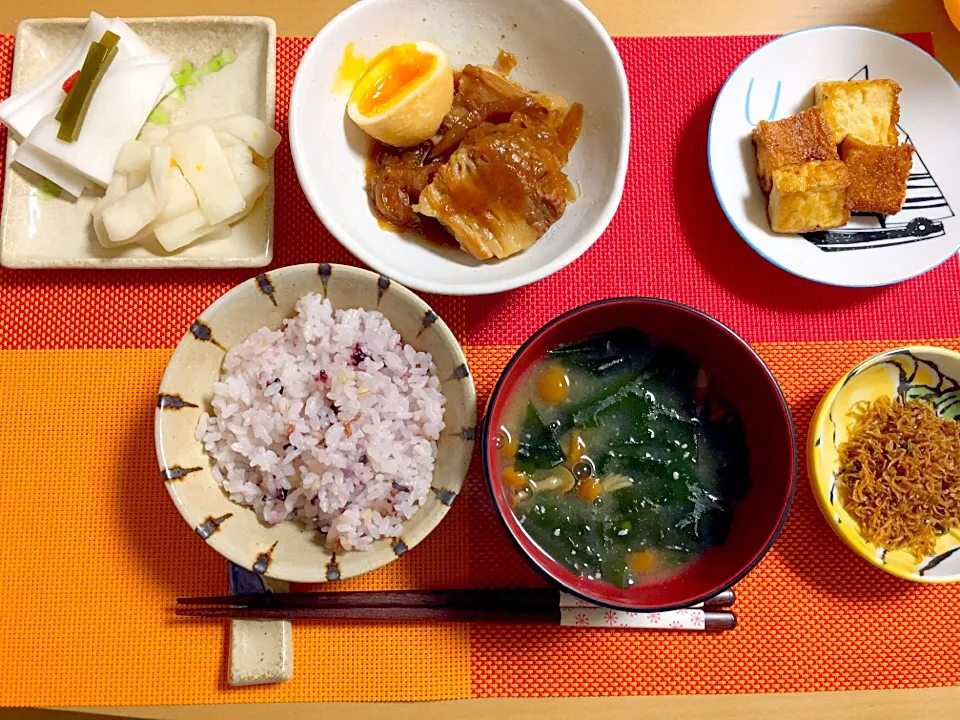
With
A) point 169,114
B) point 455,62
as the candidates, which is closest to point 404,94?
point 455,62

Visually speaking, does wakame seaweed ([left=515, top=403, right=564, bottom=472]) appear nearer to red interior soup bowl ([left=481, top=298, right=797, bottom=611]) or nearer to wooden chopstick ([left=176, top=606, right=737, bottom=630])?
red interior soup bowl ([left=481, top=298, right=797, bottom=611])

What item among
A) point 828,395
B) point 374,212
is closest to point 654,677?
point 828,395

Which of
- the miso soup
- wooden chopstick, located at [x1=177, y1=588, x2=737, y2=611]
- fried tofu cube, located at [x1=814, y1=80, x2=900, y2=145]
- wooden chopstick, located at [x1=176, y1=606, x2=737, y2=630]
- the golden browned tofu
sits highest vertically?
→ fried tofu cube, located at [x1=814, y1=80, x2=900, y2=145]

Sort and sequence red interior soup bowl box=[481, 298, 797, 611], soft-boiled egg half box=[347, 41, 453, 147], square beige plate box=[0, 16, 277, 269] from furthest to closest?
1. square beige plate box=[0, 16, 277, 269]
2. soft-boiled egg half box=[347, 41, 453, 147]
3. red interior soup bowl box=[481, 298, 797, 611]

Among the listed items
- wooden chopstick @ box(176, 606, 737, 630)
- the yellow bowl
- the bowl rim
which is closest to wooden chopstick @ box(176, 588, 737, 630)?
wooden chopstick @ box(176, 606, 737, 630)

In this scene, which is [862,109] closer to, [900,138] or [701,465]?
[900,138]

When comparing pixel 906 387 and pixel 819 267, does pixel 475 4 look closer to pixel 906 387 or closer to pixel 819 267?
pixel 819 267
